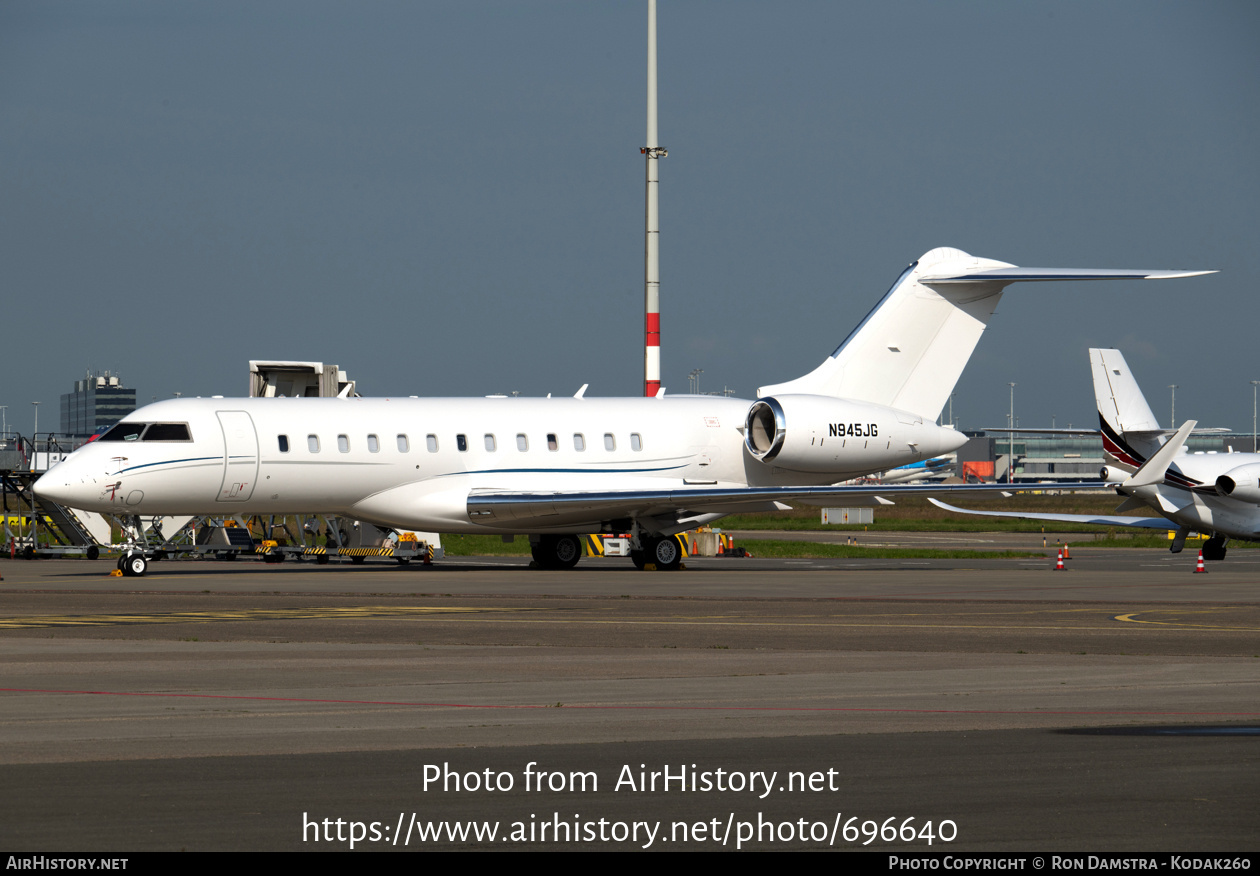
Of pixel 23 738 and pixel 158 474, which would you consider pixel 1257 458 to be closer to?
pixel 158 474

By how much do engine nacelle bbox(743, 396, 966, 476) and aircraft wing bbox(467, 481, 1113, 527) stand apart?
2493 mm

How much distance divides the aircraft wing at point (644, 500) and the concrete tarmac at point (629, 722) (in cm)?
970

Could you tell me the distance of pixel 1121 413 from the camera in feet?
146

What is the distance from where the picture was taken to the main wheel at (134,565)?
3120 cm

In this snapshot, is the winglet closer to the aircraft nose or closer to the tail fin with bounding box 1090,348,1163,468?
the tail fin with bounding box 1090,348,1163,468

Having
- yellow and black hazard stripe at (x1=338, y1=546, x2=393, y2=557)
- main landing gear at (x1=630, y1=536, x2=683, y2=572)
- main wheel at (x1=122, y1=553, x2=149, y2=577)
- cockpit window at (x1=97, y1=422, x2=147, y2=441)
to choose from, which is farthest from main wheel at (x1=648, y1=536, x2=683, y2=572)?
cockpit window at (x1=97, y1=422, x2=147, y2=441)

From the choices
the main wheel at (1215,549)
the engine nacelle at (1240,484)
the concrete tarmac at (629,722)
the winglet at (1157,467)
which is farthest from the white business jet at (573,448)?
the main wheel at (1215,549)

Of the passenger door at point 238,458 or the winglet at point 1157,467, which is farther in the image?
the winglet at point 1157,467

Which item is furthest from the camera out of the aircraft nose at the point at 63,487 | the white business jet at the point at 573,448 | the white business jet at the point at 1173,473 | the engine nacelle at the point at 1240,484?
the white business jet at the point at 1173,473

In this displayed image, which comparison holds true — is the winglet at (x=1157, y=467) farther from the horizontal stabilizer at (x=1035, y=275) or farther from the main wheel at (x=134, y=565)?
the main wheel at (x=134, y=565)

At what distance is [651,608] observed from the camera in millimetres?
22391

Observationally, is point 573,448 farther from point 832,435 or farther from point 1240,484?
point 1240,484
